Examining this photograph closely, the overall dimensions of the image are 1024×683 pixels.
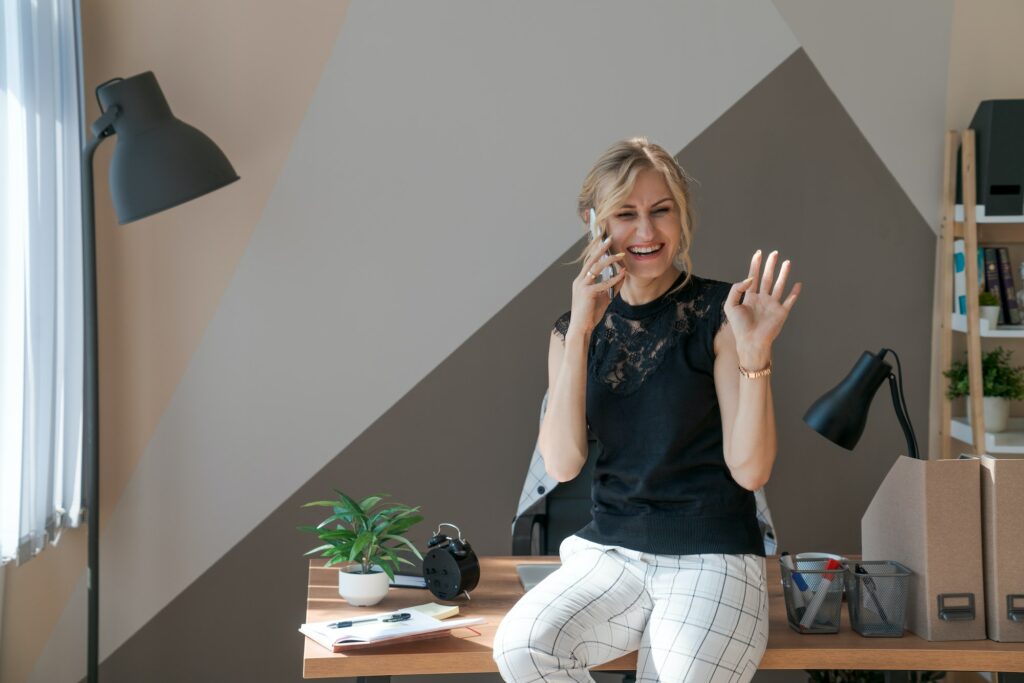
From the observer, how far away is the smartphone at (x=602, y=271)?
87.4 inches

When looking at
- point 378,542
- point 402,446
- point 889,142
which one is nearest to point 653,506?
point 378,542

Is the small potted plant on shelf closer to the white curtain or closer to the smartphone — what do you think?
the smartphone

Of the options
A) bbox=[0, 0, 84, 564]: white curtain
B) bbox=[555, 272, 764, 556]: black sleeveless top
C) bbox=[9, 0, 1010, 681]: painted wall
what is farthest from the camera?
bbox=[9, 0, 1010, 681]: painted wall

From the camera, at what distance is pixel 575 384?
2.18 meters

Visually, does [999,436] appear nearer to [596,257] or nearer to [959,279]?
[959,279]

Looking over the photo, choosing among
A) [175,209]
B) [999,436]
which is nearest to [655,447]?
[999,436]

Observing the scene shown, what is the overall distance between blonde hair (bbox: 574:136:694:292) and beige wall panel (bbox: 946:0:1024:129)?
1.53 m

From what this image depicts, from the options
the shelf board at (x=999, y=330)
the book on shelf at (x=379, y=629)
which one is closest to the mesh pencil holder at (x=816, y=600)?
the book on shelf at (x=379, y=629)

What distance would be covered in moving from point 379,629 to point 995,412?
2.11 m

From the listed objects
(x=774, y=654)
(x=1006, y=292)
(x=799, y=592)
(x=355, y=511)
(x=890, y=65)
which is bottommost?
(x=774, y=654)

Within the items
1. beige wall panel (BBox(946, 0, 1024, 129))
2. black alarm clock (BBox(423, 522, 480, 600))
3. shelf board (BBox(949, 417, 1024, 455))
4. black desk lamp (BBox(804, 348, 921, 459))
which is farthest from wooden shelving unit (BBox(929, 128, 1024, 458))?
black alarm clock (BBox(423, 522, 480, 600))

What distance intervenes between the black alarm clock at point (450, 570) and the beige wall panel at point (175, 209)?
1.36m

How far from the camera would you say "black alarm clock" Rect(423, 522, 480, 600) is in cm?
215

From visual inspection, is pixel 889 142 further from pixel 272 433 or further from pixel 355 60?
pixel 272 433
